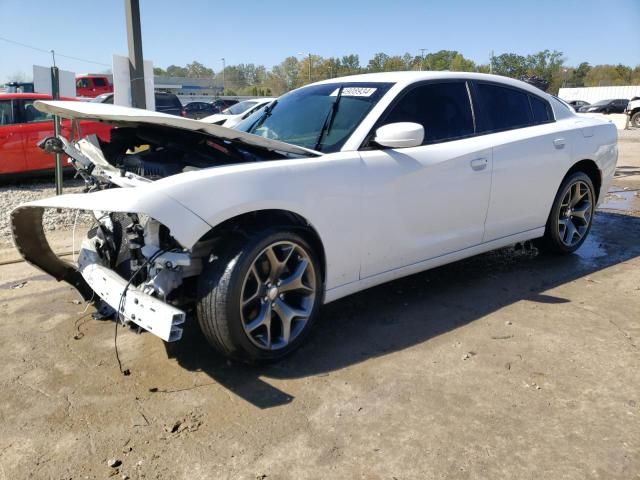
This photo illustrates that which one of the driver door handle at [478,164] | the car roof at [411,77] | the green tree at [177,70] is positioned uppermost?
the green tree at [177,70]

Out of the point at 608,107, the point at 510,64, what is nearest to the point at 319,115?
the point at 608,107

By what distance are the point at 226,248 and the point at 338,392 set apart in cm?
96

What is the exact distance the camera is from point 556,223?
484cm

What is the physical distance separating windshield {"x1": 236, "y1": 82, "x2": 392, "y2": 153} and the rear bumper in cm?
142

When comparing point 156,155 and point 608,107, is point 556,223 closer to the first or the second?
point 156,155

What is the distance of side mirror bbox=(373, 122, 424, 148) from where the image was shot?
328cm

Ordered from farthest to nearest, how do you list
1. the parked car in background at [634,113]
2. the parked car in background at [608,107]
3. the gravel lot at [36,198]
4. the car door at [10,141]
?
the parked car in background at [608,107]
the parked car in background at [634,113]
the car door at [10,141]
the gravel lot at [36,198]

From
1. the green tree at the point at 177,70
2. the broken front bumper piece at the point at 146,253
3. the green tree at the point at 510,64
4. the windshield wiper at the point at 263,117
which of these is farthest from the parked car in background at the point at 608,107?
the green tree at the point at 177,70

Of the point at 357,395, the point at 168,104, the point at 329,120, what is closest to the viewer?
the point at 357,395

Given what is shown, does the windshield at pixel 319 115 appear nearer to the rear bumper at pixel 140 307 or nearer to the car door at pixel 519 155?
the car door at pixel 519 155

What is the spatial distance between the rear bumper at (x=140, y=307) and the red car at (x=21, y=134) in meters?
6.79

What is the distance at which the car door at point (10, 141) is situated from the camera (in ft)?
29.0

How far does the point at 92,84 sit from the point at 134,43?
2564cm

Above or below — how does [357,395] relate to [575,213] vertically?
below
